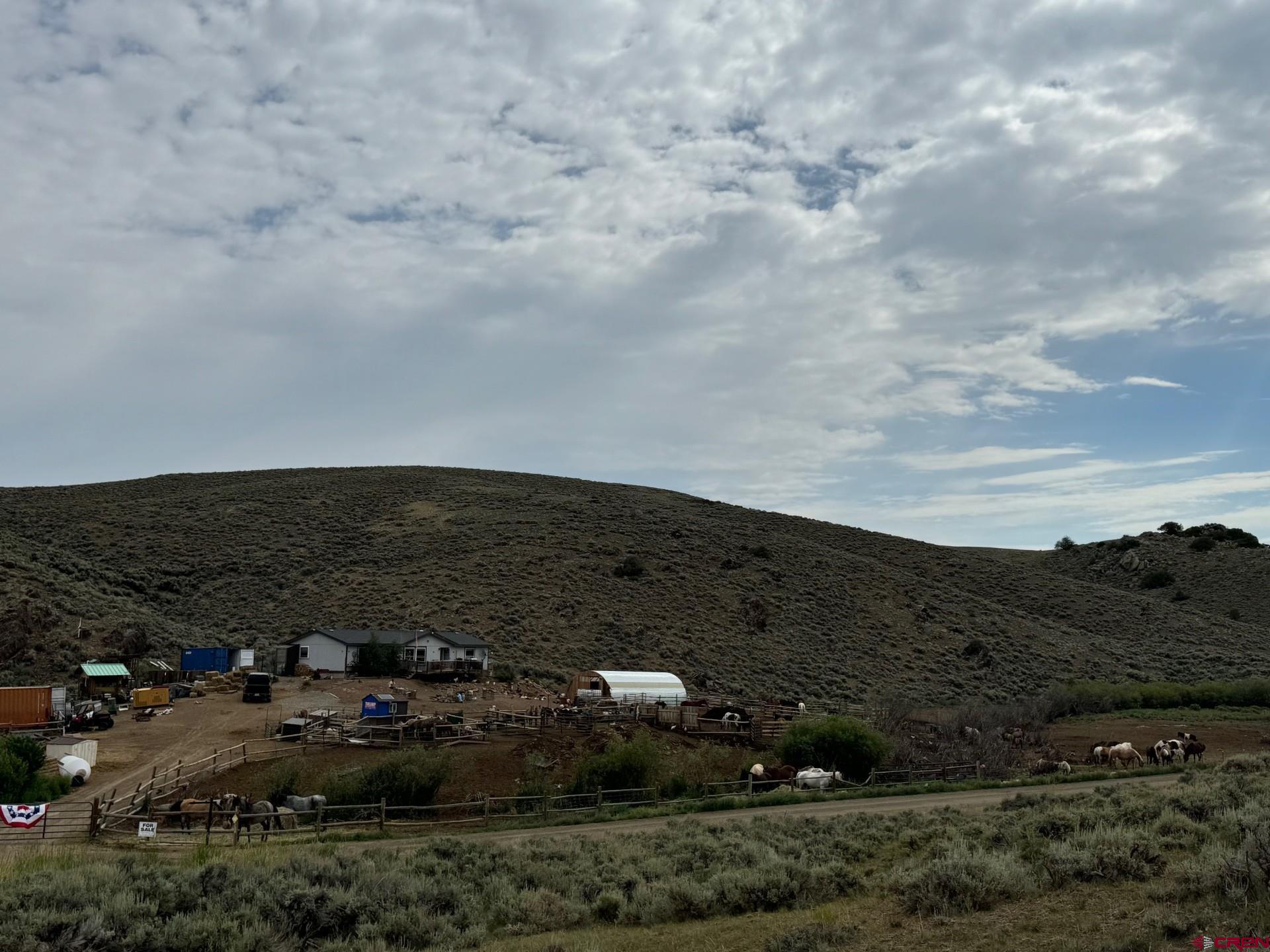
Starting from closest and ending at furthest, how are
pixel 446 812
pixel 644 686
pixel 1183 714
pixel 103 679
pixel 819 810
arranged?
pixel 819 810
pixel 446 812
pixel 103 679
pixel 644 686
pixel 1183 714

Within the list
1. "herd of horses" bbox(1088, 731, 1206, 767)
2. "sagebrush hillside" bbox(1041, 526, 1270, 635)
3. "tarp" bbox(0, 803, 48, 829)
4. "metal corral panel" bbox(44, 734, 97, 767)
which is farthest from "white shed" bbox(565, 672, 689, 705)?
"sagebrush hillside" bbox(1041, 526, 1270, 635)

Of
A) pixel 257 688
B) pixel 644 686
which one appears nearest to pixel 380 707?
pixel 257 688

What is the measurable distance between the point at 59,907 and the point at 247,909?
7.72 feet

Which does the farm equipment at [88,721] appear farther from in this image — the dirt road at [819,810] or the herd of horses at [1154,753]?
the herd of horses at [1154,753]

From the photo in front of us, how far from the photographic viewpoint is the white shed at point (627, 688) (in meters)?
45.8

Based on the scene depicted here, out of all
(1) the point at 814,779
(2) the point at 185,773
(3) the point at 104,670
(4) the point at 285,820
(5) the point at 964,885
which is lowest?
(1) the point at 814,779

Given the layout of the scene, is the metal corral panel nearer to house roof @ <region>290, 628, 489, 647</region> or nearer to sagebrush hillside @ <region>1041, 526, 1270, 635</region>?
house roof @ <region>290, 628, 489, 647</region>

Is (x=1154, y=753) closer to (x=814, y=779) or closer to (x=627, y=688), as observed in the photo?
(x=814, y=779)

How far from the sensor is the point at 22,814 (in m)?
20.9

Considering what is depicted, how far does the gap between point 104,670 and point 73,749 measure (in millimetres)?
15470

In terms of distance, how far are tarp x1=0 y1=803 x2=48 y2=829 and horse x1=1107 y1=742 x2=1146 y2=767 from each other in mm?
34230

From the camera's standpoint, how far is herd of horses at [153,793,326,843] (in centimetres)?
2241

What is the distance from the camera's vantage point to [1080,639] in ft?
234

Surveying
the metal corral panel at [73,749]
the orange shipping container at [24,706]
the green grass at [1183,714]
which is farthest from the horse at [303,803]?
the green grass at [1183,714]
